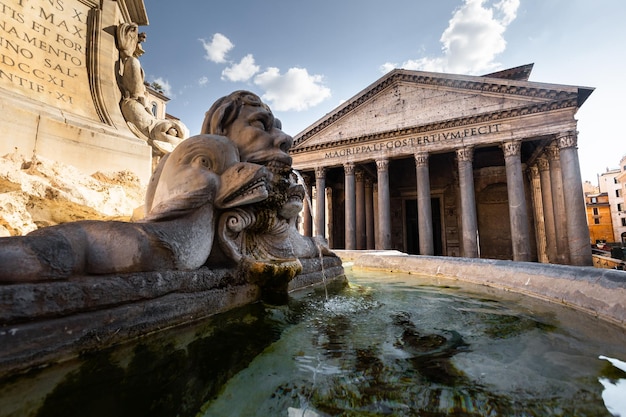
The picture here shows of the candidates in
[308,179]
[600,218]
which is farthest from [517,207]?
[600,218]

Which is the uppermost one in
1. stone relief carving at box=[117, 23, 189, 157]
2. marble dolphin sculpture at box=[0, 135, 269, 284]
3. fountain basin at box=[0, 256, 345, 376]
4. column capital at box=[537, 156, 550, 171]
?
column capital at box=[537, 156, 550, 171]

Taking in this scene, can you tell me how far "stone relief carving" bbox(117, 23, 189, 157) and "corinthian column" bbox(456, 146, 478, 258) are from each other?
1265 centimetres

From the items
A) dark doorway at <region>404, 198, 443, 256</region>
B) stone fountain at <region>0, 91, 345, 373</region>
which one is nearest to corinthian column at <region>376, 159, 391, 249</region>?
dark doorway at <region>404, 198, 443, 256</region>

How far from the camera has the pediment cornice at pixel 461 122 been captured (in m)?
11.4

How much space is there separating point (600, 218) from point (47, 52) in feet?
204

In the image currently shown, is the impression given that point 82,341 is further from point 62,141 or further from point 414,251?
point 414,251

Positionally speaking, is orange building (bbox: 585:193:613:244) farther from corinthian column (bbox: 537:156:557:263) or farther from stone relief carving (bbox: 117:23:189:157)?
stone relief carving (bbox: 117:23:189:157)

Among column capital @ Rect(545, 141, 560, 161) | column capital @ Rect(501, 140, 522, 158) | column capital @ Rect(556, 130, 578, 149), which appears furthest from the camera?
column capital @ Rect(545, 141, 560, 161)

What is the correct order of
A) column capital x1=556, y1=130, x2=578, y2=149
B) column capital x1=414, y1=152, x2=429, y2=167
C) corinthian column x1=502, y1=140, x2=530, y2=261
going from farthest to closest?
column capital x1=414, y1=152, x2=429, y2=167 → corinthian column x1=502, y1=140, x2=530, y2=261 → column capital x1=556, y1=130, x2=578, y2=149

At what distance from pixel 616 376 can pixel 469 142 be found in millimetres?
14073

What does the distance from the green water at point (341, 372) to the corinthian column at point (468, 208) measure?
12130 millimetres

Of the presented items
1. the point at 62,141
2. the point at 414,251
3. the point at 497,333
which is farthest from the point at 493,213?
the point at 62,141

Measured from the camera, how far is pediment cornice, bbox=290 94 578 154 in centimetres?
1135

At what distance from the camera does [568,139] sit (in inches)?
437
